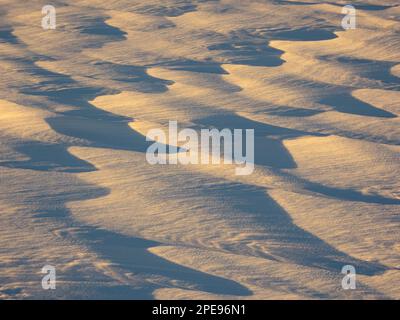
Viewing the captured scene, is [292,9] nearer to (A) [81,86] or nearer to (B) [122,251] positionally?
(A) [81,86]

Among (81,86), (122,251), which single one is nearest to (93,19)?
(81,86)

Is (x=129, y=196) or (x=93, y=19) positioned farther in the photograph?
(x=93, y=19)

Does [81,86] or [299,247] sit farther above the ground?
[81,86]

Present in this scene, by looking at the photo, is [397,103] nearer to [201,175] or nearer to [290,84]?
[290,84]
